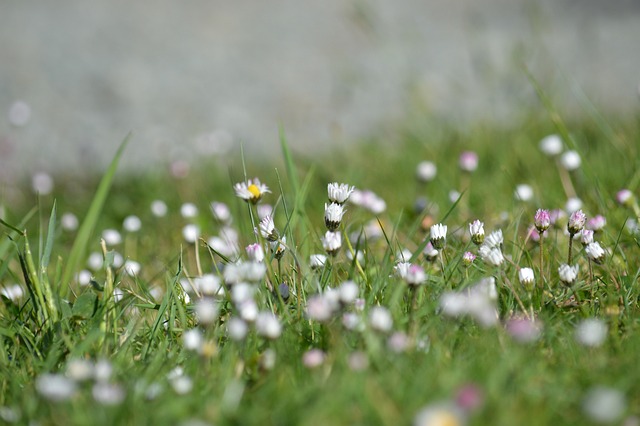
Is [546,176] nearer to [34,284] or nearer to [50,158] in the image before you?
[34,284]

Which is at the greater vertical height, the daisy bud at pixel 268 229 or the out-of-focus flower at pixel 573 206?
the out-of-focus flower at pixel 573 206

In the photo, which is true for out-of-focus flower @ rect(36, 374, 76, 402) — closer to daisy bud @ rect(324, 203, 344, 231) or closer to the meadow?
the meadow

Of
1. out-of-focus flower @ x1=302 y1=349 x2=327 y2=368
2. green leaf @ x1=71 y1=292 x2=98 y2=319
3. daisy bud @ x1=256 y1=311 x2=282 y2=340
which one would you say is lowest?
green leaf @ x1=71 y1=292 x2=98 y2=319

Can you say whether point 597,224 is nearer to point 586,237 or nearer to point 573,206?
point 586,237

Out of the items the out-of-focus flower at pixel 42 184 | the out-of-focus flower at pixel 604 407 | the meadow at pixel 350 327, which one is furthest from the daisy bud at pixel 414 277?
the out-of-focus flower at pixel 42 184

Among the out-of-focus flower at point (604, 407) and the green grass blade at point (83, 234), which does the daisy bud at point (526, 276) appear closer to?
the out-of-focus flower at point (604, 407)

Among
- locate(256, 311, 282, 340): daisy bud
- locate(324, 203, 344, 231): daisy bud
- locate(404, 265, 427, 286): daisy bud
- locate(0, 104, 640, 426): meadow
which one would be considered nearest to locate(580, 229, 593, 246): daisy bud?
locate(0, 104, 640, 426): meadow
